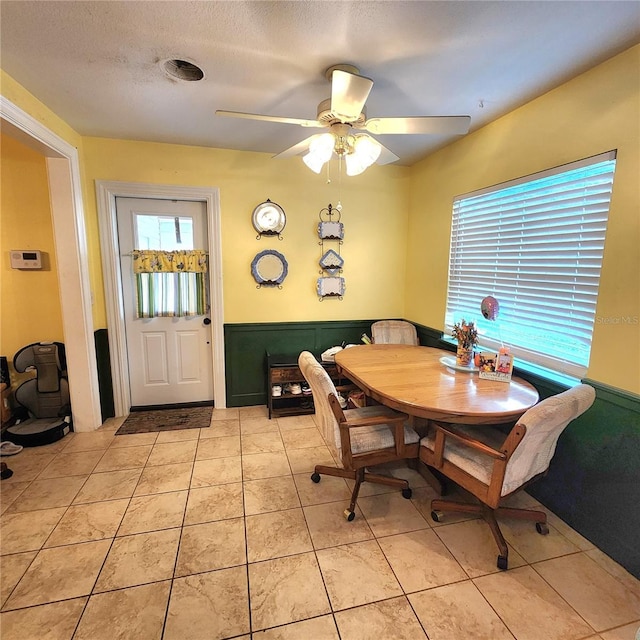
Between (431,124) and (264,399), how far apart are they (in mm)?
2874

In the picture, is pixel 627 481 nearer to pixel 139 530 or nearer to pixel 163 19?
pixel 139 530

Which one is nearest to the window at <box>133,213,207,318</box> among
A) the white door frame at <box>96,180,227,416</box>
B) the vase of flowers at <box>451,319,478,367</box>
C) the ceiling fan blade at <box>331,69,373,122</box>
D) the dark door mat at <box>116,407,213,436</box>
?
the white door frame at <box>96,180,227,416</box>

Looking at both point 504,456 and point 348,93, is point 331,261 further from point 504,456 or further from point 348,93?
point 504,456

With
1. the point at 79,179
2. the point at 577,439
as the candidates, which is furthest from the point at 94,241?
the point at 577,439

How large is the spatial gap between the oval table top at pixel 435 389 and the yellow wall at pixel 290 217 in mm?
1127

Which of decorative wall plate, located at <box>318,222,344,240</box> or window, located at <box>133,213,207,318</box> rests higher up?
decorative wall plate, located at <box>318,222,344,240</box>

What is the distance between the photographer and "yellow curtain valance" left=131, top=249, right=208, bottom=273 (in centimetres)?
313

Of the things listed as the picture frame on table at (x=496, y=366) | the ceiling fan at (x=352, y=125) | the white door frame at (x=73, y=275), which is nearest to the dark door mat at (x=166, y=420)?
the white door frame at (x=73, y=275)

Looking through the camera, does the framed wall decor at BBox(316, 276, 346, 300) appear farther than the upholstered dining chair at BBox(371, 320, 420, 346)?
Yes

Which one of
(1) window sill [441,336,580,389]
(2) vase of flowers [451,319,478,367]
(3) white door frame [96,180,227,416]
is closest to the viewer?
(1) window sill [441,336,580,389]

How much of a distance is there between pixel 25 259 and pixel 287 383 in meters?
2.50

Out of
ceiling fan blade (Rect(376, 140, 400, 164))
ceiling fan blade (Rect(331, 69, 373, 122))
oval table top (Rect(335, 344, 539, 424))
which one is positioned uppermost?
ceiling fan blade (Rect(331, 69, 373, 122))

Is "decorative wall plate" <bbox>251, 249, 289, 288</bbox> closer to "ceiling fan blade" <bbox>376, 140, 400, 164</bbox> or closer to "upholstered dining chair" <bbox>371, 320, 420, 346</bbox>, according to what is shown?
"upholstered dining chair" <bbox>371, 320, 420, 346</bbox>

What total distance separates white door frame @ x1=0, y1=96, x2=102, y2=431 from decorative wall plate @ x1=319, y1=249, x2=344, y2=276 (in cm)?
211
